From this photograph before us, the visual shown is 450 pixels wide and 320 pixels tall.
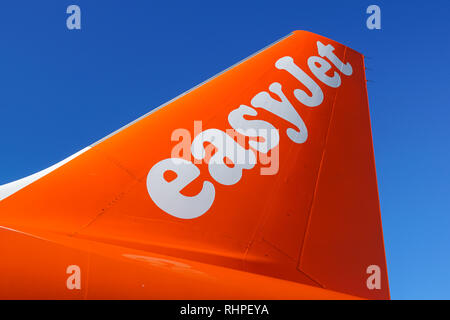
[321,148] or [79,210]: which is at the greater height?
[321,148]

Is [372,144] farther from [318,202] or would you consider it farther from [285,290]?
[285,290]

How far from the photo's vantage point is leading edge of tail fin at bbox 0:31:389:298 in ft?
11.5

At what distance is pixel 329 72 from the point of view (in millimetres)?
5812

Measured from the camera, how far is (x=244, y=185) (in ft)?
13.7

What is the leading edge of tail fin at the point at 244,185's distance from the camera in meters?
3.49

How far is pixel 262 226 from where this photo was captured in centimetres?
405

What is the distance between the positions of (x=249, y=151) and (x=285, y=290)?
1.62m
